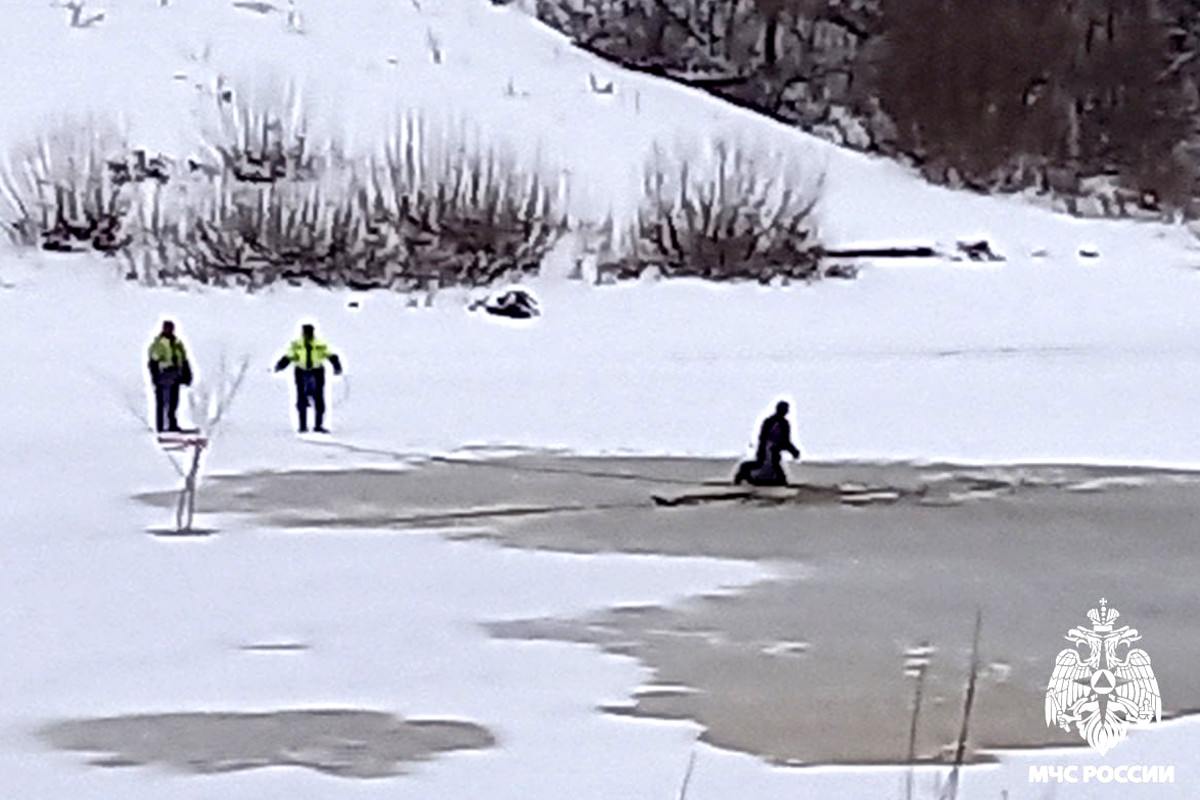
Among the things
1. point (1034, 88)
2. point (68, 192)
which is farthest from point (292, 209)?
point (1034, 88)

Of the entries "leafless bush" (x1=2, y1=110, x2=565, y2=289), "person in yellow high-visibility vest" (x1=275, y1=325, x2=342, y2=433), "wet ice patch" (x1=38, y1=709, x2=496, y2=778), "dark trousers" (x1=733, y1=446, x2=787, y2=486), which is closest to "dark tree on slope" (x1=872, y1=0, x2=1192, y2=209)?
"leafless bush" (x1=2, y1=110, x2=565, y2=289)

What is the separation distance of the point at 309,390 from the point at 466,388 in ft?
14.2

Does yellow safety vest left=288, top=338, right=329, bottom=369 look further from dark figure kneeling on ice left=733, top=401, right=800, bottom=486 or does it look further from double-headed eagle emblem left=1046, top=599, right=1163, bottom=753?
double-headed eagle emblem left=1046, top=599, right=1163, bottom=753

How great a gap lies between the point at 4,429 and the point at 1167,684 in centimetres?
1384

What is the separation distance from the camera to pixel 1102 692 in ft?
37.7

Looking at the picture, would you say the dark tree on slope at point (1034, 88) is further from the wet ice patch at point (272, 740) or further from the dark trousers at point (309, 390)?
the wet ice patch at point (272, 740)

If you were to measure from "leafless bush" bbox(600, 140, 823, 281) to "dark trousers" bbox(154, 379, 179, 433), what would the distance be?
15.1 metres

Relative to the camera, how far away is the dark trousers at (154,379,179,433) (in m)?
22.4

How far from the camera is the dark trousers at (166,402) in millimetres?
22406

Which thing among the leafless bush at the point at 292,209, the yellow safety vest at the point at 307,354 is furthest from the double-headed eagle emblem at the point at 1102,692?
the leafless bush at the point at 292,209

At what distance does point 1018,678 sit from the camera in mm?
13016

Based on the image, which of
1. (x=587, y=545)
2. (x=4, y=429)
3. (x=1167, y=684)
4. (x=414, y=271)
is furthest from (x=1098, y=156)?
(x=1167, y=684)

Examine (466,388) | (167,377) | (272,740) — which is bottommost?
(272,740)

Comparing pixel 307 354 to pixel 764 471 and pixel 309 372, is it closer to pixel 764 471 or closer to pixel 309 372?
pixel 309 372
